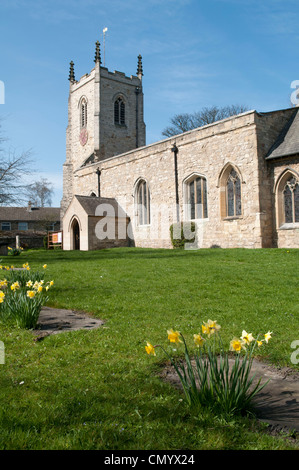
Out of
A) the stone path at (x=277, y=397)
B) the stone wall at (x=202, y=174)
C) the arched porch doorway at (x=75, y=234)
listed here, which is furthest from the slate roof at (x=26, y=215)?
the stone path at (x=277, y=397)

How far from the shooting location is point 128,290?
300 inches

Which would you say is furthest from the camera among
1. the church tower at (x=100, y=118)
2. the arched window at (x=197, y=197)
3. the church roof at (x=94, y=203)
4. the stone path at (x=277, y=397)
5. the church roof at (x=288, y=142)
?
the church tower at (x=100, y=118)

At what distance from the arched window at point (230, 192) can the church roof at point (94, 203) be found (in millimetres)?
8974

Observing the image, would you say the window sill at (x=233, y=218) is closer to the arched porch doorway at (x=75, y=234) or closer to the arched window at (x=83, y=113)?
the arched porch doorway at (x=75, y=234)

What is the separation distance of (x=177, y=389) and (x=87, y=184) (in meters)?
27.8

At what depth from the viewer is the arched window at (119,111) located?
117ft

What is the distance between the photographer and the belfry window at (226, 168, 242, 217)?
17484 millimetres

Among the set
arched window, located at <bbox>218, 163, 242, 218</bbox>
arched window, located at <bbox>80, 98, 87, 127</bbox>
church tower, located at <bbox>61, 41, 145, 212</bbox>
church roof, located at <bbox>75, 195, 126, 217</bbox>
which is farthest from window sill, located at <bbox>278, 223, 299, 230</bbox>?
arched window, located at <bbox>80, 98, 87, 127</bbox>

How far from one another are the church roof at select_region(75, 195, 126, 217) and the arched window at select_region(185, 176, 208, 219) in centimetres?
639

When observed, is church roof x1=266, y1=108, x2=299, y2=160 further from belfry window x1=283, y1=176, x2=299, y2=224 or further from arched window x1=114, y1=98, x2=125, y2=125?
arched window x1=114, y1=98, x2=125, y2=125

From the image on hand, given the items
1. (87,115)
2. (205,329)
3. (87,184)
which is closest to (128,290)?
(205,329)

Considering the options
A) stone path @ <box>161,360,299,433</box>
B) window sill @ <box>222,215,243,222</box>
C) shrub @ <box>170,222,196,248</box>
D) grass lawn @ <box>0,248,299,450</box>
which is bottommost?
stone path @ <box>161,360,299,433</box>

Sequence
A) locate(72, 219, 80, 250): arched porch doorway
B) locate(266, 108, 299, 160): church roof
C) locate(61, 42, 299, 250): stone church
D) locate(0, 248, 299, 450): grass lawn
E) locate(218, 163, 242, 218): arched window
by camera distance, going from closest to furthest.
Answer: locate(0, 248, 299, 450): grass lawn < locate(266, 108, 299, 160): church roof < locate(61, 42, 299, 250): stone church < locate(218, 163, 242, 218): arched window < locate(72, 219, 80, 250): arched porch doorway
